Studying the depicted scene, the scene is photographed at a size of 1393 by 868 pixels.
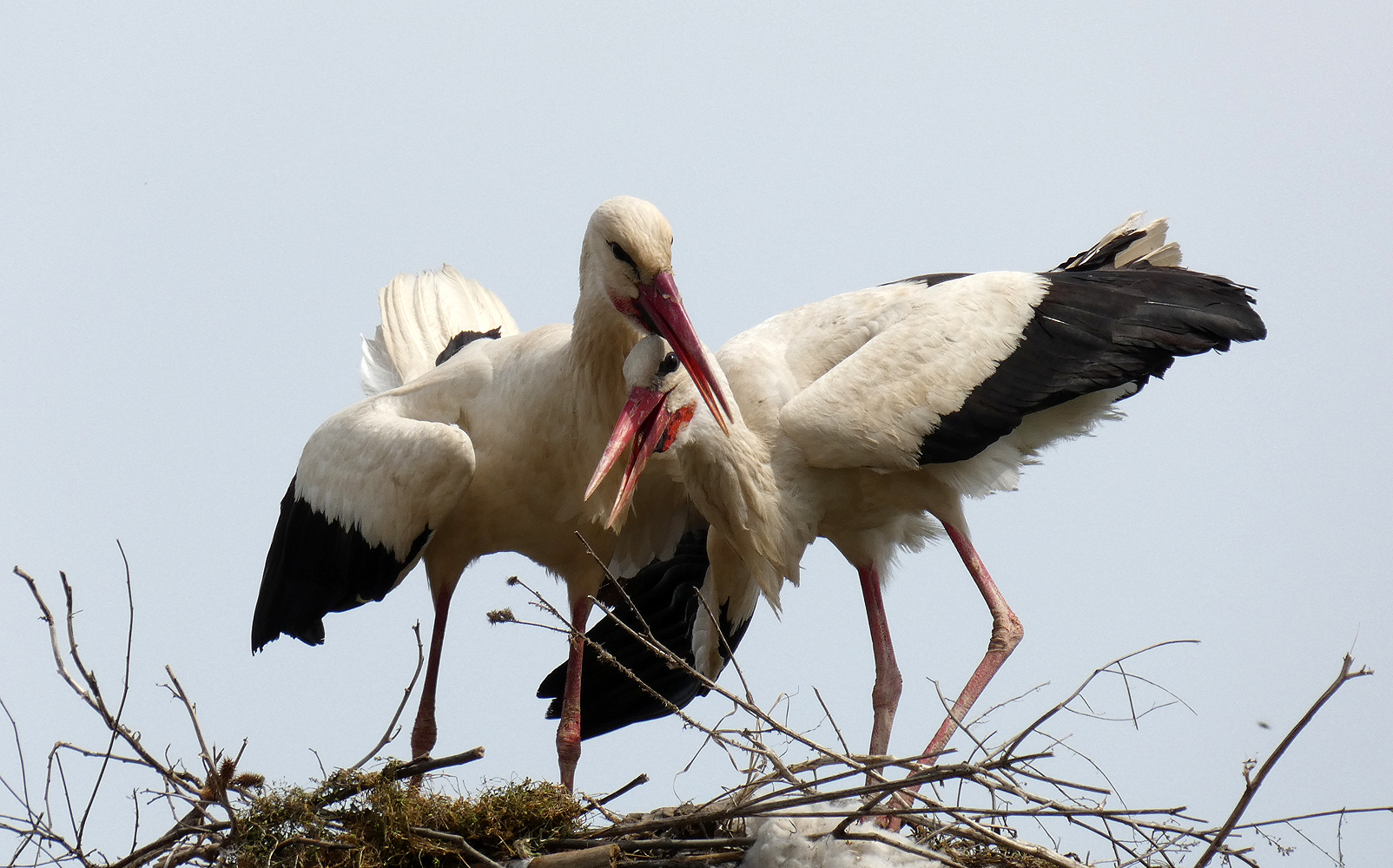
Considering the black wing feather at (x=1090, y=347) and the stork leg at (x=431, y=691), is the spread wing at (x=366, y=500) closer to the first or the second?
the stork leg at (x=431, y=691)

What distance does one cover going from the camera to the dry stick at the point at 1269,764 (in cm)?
332

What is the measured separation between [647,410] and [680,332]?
288mm

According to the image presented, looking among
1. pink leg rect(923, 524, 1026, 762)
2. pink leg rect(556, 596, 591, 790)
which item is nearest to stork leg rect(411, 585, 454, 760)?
pink leg rect(556, 596, 591, 790)

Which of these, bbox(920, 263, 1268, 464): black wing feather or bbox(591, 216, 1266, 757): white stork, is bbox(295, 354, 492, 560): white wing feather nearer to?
bbox(591, 216, 1266, 757): white stork

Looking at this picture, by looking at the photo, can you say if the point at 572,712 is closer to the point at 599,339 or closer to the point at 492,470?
the point at 492,470

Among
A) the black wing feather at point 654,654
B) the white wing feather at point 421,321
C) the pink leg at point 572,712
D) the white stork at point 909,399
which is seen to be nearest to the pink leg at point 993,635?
the white stork at point 909,399

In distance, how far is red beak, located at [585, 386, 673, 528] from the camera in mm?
4750

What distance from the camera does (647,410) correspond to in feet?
15.9

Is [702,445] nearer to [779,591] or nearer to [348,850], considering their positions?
[779,591]

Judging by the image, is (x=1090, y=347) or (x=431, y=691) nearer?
(x=1090, y=347)

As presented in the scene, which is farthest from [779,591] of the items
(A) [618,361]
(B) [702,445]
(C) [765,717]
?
(C) [765,717]

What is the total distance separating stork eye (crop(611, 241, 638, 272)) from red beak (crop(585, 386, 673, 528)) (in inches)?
15.3

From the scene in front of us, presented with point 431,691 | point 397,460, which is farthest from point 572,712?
point 397,460

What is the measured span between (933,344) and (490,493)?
1.57 metres
